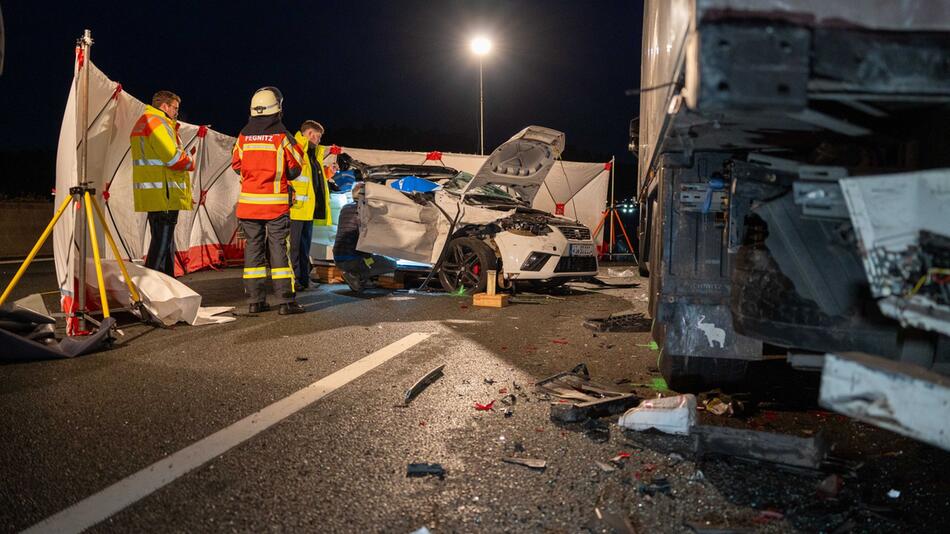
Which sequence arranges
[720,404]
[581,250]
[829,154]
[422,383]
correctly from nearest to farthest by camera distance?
[829,154], [720,404], [422,383], [581,250]

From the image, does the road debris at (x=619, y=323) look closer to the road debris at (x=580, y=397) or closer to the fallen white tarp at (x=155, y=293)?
the road debris at (x=580, y=397)

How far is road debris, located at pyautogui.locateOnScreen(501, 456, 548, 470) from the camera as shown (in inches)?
105

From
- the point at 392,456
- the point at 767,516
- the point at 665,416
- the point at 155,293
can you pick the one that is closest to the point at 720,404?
the point at 665,416

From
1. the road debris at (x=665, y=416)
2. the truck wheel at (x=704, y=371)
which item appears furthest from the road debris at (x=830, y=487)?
the truck wheel at (x=704, y=371)

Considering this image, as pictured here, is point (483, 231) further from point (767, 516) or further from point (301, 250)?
point (767, 516)

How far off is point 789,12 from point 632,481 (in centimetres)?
178

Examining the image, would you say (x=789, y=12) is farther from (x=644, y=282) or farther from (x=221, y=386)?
(x=644, y=282)

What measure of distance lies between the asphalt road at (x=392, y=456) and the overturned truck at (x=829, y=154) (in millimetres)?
669

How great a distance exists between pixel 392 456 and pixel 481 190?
6.61 meters

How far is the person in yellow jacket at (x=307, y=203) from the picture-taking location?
8.43 m

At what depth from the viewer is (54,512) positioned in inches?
87.3

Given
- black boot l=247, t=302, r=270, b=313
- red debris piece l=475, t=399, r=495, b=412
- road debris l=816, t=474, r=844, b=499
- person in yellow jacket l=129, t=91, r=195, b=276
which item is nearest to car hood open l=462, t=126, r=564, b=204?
black boot l=247, t=302, r=270, b=313

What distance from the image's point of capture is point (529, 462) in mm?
2715

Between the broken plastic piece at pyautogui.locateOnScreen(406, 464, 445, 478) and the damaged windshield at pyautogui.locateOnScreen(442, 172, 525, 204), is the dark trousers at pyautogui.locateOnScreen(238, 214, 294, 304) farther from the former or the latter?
the broken plastic piece at pyautogui.locateOnScreen(406, 464, 445, 478)
